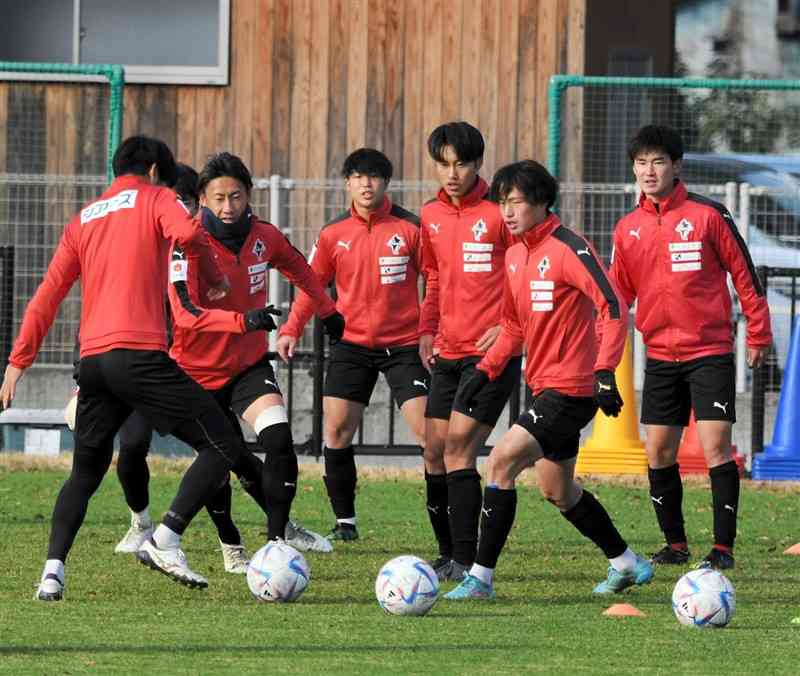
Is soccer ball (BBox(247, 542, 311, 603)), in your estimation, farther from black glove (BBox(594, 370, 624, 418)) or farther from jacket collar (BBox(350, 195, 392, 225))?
jacket collar (BBox(350, 195, 392, 225))

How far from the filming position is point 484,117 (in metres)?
19.2

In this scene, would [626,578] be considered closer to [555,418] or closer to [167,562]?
[555,418]

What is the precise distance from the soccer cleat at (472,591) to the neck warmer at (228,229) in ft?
7.16

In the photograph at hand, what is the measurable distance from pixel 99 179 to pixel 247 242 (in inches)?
313

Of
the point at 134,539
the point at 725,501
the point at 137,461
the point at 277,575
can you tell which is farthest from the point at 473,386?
the point at 134,539

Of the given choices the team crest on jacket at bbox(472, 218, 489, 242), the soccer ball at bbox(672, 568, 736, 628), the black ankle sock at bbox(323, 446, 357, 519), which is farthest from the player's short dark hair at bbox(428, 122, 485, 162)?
the soccer ball at bbox(672, 568, 736, 628)

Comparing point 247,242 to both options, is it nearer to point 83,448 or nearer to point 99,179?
point 83,448

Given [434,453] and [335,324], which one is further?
[434,453]

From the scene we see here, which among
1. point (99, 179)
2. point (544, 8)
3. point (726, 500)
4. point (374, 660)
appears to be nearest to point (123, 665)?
point (374, 660)

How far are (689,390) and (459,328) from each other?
4.82 feet

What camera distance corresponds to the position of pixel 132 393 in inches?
365

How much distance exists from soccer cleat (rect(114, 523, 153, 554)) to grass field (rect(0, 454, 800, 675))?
95 millimetres

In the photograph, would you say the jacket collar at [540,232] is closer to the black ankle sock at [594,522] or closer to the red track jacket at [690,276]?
the black ankle sock at [594,522]

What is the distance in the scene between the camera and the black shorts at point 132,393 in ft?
30.3
